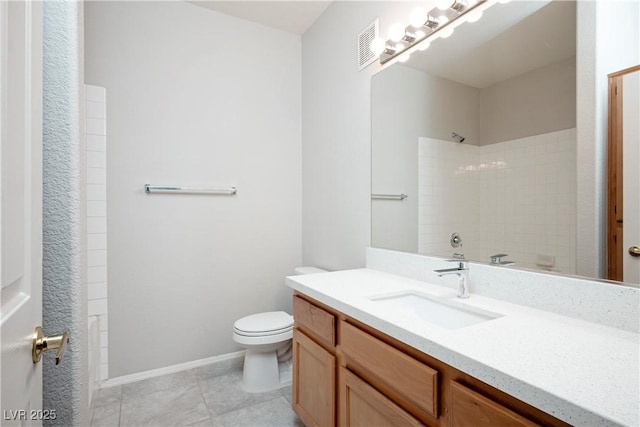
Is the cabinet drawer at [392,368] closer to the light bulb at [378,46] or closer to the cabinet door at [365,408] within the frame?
the cabinet door at [365,408]

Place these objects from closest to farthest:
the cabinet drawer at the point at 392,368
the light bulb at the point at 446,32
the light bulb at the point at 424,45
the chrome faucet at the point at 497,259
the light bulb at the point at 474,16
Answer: the cabinet drawer at the point at 392,368, the chrome faucet at the point at 497,259, the light bulb at the point at 474,16, the light bulb at the point at 446,32, the light bulb at the point at 424,45

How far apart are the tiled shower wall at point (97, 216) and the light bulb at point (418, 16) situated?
1949 millimetres

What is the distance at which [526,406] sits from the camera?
0.68 meters

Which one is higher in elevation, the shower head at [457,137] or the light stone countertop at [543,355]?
the shower head at [457,137]

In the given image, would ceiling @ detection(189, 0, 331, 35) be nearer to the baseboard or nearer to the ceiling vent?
the ceiling vent

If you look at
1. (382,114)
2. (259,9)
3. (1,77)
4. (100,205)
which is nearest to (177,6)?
(259,9)

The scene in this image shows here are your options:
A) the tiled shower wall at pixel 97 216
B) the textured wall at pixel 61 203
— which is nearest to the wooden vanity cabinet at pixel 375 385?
the textured wall at pixel 61 203

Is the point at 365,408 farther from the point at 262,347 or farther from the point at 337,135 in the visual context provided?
the point at 337,135

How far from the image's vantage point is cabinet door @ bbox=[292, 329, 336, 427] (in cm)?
133

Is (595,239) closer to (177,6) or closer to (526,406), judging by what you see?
(526,406)

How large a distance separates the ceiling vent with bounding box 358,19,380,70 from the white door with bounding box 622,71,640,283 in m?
1.24

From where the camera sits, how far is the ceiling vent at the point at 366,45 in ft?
6.23

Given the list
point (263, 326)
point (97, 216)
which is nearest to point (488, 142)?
point (263, 326)

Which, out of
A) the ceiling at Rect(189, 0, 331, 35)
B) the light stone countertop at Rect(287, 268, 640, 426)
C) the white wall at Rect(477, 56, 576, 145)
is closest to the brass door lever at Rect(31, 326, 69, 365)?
the light stone countertop at Rect(287, 268, 640, 426)
